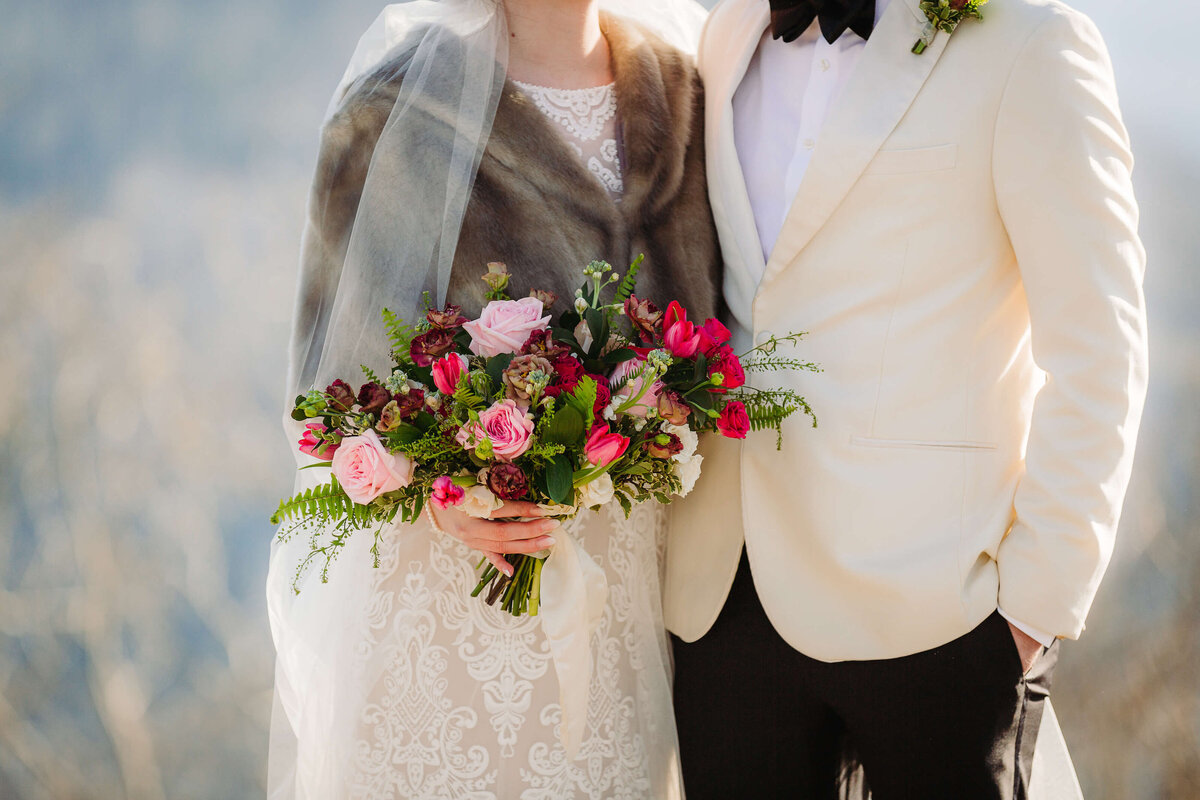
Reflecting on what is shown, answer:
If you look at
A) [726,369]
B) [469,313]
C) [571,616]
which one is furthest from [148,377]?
[726,369]

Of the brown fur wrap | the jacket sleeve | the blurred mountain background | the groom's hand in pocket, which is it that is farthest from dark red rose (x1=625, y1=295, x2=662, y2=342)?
the blurred mountain background

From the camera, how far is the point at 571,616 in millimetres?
1578

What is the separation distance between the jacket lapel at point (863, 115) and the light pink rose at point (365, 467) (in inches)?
30.5

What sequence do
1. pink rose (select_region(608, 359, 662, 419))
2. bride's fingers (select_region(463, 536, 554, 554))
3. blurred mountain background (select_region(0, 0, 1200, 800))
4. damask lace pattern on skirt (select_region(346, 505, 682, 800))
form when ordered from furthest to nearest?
blurred mountain background (select_region(0, 0, 1200, 800)) < damask lace pattern on skirt (select_region(346, 505, 682, 800)) < bride's fingers (select_region(463, 536, 554, 554)) < pink rose (select_region(608, 359, 662, 419))

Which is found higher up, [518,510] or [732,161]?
[732,161]

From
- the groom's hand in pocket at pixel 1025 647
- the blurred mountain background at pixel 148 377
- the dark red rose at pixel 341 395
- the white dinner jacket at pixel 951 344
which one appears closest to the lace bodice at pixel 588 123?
the white dinner jacket at pixel 951 344

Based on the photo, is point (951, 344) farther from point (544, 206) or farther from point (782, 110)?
point (544, 206)

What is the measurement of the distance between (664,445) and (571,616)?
14.1 inches

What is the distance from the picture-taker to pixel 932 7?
1561 mm

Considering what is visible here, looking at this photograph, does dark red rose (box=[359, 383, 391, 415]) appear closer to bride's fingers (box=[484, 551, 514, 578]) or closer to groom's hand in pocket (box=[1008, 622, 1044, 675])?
bride's fingers (box=[484, 551, 514, 578])

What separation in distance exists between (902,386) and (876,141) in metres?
0.41

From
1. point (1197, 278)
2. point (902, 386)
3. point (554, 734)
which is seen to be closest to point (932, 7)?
point (902, 386)

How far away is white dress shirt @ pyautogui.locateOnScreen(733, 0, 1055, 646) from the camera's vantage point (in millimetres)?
1687

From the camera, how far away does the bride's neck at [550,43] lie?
1888mm
